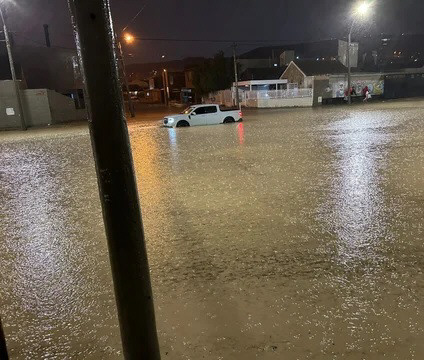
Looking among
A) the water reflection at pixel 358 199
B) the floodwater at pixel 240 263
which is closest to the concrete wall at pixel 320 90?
the water reflection at pixel 358 199

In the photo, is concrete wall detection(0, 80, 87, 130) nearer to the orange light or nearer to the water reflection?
the orange light

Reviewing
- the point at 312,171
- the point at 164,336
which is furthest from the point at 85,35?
the point at 312,171

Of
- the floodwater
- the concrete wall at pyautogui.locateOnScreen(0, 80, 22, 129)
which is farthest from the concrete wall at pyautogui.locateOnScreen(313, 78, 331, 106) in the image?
the floodwater

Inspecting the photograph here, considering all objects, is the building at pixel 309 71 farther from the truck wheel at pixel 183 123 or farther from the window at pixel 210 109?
the truck wheel at pixel 183 123

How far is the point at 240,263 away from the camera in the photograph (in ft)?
15.9

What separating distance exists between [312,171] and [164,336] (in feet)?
23.3

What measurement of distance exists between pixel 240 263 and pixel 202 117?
68.8ft

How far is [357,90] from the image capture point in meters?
46.8

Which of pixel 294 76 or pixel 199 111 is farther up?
pixel 294 76

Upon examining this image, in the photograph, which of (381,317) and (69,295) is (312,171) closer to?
(381,317)

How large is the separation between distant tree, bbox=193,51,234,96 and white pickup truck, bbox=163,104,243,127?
29.2m

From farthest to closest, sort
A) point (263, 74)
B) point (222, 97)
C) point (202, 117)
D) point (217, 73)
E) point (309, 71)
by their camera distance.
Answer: point (263, 74), point (217, 73), point (222, 97), point (309, 71), point (202, 117)

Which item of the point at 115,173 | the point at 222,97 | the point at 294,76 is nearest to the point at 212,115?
the point at 115,173

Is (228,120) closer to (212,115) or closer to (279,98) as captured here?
(212,115)
